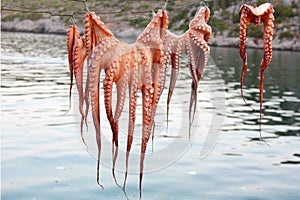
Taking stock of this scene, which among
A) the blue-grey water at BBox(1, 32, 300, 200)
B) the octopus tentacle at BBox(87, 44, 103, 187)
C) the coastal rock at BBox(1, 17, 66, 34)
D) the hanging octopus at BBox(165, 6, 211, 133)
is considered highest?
the hanging octopus at BBox(165, 6, 211, 133)

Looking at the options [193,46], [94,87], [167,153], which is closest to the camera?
[94,87]

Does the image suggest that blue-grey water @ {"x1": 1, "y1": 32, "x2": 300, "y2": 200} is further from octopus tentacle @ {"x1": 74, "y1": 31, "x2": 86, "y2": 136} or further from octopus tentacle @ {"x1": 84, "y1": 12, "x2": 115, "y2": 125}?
octopus tentacle @ {"x1": 84, "y1": 12, "x2": 115, "y2": 125}

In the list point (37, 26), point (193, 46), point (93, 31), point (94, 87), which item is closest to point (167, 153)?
point (193, 46)

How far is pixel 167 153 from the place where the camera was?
58.6ft

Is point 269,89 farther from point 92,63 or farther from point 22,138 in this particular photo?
point 92,63

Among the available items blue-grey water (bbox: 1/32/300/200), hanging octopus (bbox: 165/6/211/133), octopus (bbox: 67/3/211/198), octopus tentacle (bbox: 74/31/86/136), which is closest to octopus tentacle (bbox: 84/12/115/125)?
octopus (bbox: 67/3/211/198)

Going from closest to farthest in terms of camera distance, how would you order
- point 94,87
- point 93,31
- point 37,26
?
1. point 94,87
2. point 93,31
3. point 37,26

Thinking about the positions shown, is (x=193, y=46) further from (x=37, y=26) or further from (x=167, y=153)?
(x=37, y=26)

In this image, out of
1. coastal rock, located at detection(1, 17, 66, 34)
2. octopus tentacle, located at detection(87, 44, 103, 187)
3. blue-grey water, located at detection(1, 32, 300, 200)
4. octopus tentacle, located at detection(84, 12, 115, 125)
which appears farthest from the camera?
coastal rock, located at detection(1, 17, 66, 34)

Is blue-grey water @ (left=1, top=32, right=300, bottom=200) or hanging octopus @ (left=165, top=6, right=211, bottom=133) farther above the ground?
hanging octopus @ (left=165, top=6, right=211, bottom=133)

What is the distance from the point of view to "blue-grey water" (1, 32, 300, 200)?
13109 mm

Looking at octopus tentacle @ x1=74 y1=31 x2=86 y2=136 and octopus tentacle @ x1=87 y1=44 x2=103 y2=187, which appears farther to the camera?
octopus tentacle @ x1=74 y1=31 x2=86 y2=136

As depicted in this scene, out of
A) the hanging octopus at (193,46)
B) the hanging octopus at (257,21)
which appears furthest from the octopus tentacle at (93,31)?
the hanging octopus at (257,21)

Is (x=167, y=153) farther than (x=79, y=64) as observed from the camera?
Yes
